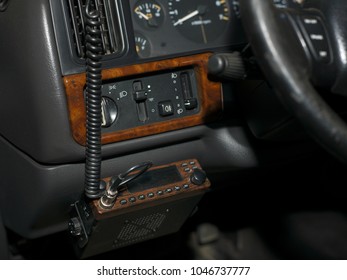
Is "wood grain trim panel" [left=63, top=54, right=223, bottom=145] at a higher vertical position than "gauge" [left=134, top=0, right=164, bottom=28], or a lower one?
lower

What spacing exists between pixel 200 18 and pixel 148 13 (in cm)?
12

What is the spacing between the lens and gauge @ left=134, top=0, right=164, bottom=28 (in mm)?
1246

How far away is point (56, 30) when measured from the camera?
113cm

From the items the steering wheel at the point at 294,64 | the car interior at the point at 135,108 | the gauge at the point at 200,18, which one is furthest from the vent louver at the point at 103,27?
the steering wheel at the point at 294,64

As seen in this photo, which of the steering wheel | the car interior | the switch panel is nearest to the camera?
the steering wheel

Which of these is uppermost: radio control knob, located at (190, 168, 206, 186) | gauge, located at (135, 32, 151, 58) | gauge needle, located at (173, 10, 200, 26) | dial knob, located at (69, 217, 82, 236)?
gauge needle, located at (173, 10, 200, 26)

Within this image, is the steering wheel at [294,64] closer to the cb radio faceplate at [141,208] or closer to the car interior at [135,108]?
the car interior at [135,108]

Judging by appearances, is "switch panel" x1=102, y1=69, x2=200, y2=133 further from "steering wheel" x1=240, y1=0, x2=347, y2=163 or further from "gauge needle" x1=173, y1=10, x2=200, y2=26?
"steering wheel" x1=240, y1=0, x2=347, y2=163

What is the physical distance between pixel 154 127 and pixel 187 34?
0.21 meters

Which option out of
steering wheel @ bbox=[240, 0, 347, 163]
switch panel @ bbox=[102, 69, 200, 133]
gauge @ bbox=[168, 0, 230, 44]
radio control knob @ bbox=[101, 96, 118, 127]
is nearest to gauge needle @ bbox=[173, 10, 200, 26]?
gauge @ bbox=[168, 0, 230, 44]

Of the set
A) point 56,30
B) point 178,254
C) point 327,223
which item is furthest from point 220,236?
point 56,30

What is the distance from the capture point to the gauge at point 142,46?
4.05 ft

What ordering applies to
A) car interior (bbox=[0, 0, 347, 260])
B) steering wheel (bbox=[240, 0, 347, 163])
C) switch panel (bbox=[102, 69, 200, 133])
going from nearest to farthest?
steering wheel (bbox=[240, 0, 347, 163]), car interior (bbox=[0, 0, 347, 260]), switch panel (bbox=[102, 69, 200, 133])

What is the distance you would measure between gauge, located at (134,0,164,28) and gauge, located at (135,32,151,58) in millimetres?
28
